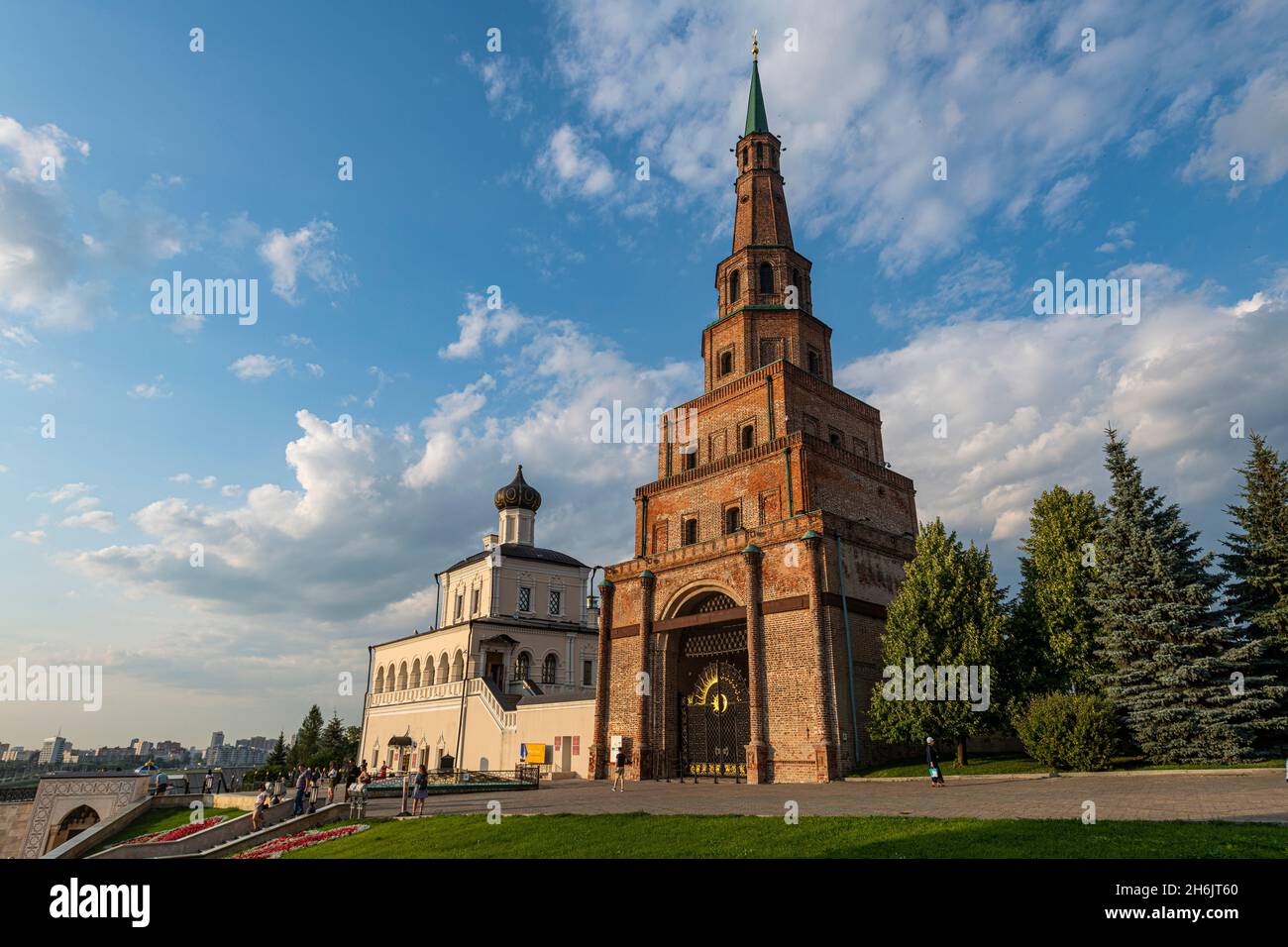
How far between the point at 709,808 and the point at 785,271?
24.7m

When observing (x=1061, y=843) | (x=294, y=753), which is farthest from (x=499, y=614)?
(x=1061, y=843)

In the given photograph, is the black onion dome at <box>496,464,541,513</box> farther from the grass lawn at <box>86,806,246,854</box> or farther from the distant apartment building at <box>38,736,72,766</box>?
the distant apartment building at <box>38,736,72,766</box>

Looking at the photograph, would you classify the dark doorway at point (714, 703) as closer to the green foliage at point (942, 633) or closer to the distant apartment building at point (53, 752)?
the green foliage at point (942, 633)

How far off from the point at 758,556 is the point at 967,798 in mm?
12185

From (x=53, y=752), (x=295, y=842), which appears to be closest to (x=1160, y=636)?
(x=295, y=842)

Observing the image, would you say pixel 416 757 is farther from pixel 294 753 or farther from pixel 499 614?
pixel 294 753

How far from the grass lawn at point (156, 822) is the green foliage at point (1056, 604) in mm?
28361

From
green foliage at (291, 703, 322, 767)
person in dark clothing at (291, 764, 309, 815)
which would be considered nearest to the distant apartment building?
green foliage at (291, 703, 322, 767)

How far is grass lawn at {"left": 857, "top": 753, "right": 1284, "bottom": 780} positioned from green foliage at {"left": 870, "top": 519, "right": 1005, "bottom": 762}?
885 mm

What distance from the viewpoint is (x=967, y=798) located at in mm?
15867

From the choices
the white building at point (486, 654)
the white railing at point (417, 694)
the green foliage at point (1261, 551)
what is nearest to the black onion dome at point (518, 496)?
the white building at point (486, 654)

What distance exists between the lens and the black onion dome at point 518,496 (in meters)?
56.4

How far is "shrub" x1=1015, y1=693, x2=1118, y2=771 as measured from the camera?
2083 cm
